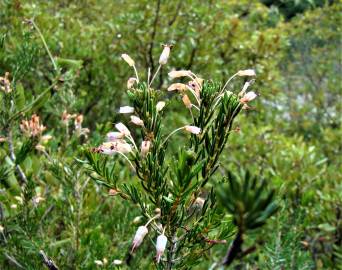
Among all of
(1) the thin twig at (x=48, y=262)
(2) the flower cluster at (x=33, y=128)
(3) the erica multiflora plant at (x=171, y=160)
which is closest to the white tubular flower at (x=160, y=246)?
(3) the erica multiflora plant at (x=171, y=160)

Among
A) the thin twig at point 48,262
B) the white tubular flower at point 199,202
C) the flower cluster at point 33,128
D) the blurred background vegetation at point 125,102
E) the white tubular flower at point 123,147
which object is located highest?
the white tubular flower at point 123,147

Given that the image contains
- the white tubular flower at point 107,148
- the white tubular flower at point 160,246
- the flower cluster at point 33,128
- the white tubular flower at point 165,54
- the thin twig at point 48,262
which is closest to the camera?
the white tubular flower at point 160,246

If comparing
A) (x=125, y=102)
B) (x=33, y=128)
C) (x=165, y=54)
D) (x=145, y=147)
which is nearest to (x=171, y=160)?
(x=145, y=147)

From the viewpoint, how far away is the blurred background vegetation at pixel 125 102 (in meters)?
1.73

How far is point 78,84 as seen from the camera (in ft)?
15.7

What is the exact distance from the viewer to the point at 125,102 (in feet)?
16.8

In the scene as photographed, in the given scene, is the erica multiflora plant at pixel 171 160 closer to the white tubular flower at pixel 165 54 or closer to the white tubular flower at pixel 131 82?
the white tubular flower at pixel 131 82

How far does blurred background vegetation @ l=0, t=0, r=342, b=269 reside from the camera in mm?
1731

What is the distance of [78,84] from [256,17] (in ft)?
9.17

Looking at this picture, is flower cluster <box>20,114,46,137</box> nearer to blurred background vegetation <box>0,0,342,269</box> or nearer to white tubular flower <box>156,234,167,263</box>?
blurred background vegetation <box>0,0,342,269</box>

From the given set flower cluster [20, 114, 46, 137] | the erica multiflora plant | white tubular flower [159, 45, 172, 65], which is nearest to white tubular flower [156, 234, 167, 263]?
the erica multiflora plant

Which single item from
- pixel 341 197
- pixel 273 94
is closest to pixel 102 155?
pixel 341 197

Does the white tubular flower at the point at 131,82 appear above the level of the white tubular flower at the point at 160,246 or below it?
above

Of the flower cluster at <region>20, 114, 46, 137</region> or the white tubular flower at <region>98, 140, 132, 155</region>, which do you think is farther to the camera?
the flower cluster at <region>20, 114, 46, 137</region>
